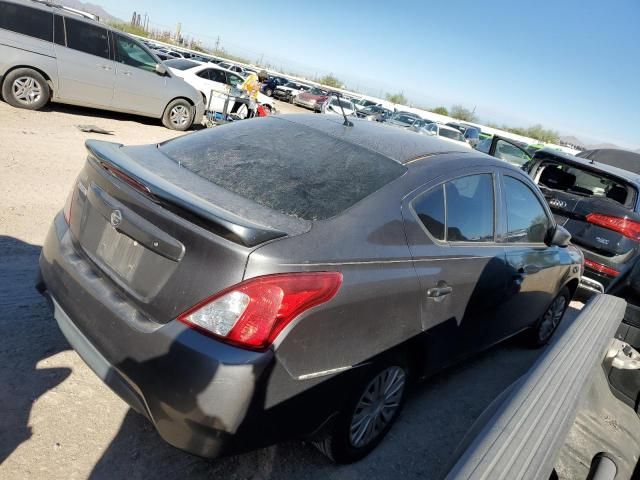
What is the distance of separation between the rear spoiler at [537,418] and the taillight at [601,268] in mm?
3579

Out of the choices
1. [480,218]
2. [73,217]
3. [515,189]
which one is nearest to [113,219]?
[73,217]

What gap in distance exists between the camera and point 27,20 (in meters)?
8.72

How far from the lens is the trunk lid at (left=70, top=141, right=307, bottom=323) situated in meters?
1.93

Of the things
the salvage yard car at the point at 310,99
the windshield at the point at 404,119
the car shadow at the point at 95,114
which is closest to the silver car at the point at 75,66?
the car shadow at the point at 95,114

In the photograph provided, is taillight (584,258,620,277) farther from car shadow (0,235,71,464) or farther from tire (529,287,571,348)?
car shadow (0,235,71,464)

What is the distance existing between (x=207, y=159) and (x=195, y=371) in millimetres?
1316

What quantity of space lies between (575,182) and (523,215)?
4090 millimetres

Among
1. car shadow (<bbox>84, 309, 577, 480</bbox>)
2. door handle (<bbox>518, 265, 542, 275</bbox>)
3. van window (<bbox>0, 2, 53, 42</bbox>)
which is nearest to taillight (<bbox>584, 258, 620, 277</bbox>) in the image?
door handle (<bbox>518, 265, 542, 275</bbox>)

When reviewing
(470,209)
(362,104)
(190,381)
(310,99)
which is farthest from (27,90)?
(362,104)

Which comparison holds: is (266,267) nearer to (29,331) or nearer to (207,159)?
(207,159)

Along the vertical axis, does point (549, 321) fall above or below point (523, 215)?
below

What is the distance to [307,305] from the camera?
1.97 metres

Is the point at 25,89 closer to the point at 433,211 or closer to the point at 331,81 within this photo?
the point at 433,211

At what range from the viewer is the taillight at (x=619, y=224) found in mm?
5552
